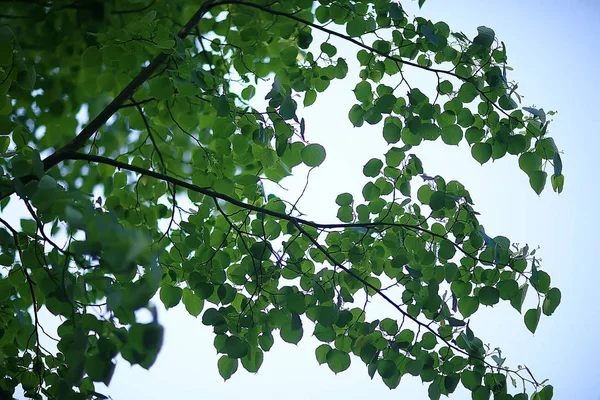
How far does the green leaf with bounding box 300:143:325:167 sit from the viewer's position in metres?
0.86

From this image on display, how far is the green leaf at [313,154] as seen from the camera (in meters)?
0.86

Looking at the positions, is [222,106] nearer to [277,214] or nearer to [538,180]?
[277,214]

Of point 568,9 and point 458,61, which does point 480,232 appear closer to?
point 458,61

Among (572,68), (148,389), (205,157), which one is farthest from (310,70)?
(148,389)

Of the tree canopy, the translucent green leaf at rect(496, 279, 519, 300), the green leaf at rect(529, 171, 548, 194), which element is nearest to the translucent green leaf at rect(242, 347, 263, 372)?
the tree canopy

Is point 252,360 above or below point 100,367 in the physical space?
above

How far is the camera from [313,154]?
0.87 meters

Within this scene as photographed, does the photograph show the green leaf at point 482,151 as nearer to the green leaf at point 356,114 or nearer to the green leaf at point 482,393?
the green leaf at point 356,114

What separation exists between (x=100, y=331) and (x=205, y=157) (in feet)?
1.73

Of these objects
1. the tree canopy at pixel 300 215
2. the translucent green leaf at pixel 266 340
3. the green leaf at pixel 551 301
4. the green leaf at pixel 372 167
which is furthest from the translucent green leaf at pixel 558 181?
the translucent green leaf at pixel 266 340

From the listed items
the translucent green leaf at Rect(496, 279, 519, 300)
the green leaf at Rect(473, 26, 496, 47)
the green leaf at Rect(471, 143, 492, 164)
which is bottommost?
the translucent green leaf at Rect(496, 279, 519, 300)

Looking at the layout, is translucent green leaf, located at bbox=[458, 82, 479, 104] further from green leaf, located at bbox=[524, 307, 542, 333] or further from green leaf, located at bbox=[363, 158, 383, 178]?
green leaf, located at bbox=[524, 307, 542, 333]

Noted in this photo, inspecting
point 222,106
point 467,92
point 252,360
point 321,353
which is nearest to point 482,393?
point 321,353

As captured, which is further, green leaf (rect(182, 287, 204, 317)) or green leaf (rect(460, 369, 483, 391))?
green leaf (rect(182, 287, 204, 317))
